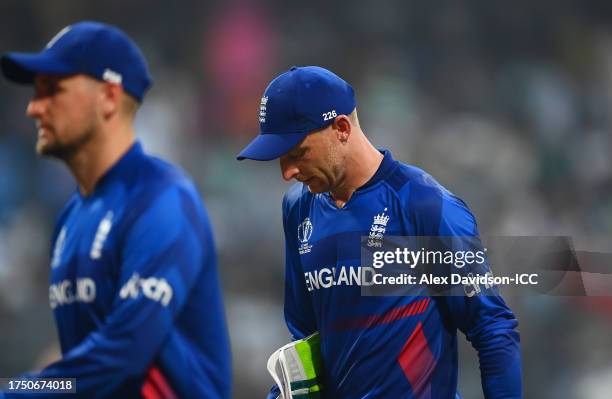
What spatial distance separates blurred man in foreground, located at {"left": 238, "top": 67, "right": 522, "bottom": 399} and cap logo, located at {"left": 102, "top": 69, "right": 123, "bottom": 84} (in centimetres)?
91

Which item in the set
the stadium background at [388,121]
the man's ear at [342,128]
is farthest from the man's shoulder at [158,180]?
the stadium background at [388,121]

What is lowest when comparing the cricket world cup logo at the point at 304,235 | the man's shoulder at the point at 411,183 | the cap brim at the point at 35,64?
the cricket world cup logo at the point at 304,235

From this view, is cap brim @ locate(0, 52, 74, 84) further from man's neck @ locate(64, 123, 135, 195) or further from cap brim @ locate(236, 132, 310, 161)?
cap brim @ locate(236, 132, 310, 161)

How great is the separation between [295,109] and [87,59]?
110cm

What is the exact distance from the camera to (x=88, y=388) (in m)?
3.06

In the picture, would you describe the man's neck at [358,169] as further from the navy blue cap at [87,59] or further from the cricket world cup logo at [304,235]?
the navy blue cap at [87,59]

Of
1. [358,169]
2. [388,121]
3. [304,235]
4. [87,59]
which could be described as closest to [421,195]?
[358,169]

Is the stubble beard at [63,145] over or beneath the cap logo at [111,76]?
beneath

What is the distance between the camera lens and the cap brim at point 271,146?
411cm

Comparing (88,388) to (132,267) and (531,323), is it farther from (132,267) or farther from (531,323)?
(531,323)

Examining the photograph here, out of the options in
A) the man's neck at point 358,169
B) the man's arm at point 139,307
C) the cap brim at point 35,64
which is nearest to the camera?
the man's arm at point 139,307

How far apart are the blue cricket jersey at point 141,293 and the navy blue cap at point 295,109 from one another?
0.87 meters

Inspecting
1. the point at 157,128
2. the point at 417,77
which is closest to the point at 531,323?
the point at 417,77

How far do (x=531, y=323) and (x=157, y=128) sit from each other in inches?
145
